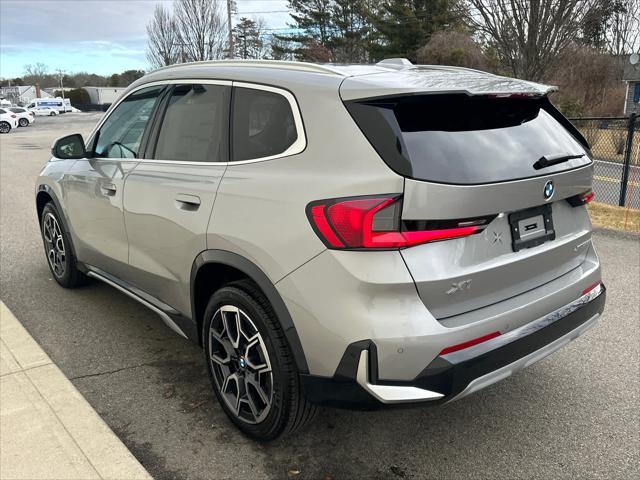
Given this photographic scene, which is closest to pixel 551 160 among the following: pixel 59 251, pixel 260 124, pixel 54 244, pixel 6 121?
pixel 260 124

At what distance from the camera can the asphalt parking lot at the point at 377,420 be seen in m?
2.73

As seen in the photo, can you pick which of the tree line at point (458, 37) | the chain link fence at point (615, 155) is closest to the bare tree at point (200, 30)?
the tree line at point (458, 37)

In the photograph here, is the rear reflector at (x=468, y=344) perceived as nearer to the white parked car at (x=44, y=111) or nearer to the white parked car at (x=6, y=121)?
the white parked car at (x=6, y=121)

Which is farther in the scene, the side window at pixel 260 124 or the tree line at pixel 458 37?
the tree line at pixel 458 37

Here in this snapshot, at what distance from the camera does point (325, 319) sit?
2307mm

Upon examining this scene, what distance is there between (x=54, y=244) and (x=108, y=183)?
1.56 meters

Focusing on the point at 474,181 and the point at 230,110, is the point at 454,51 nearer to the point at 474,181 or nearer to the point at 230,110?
the point at 230,110

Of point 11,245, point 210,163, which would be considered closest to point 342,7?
point 11,245

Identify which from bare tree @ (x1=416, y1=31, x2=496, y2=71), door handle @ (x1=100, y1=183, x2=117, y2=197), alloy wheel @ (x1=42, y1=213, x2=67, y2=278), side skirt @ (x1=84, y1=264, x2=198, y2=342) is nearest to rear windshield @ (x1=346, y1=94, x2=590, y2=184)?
side skirt @ (x1=84, y1=264, x2=198, y2=342)

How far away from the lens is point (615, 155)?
916 centimetres

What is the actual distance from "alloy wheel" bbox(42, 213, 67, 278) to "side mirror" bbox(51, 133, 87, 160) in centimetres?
73

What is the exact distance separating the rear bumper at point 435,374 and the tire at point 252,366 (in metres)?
0.17

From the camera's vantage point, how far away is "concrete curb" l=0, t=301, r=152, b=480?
261 cm

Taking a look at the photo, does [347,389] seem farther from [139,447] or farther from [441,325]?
[139,447]
